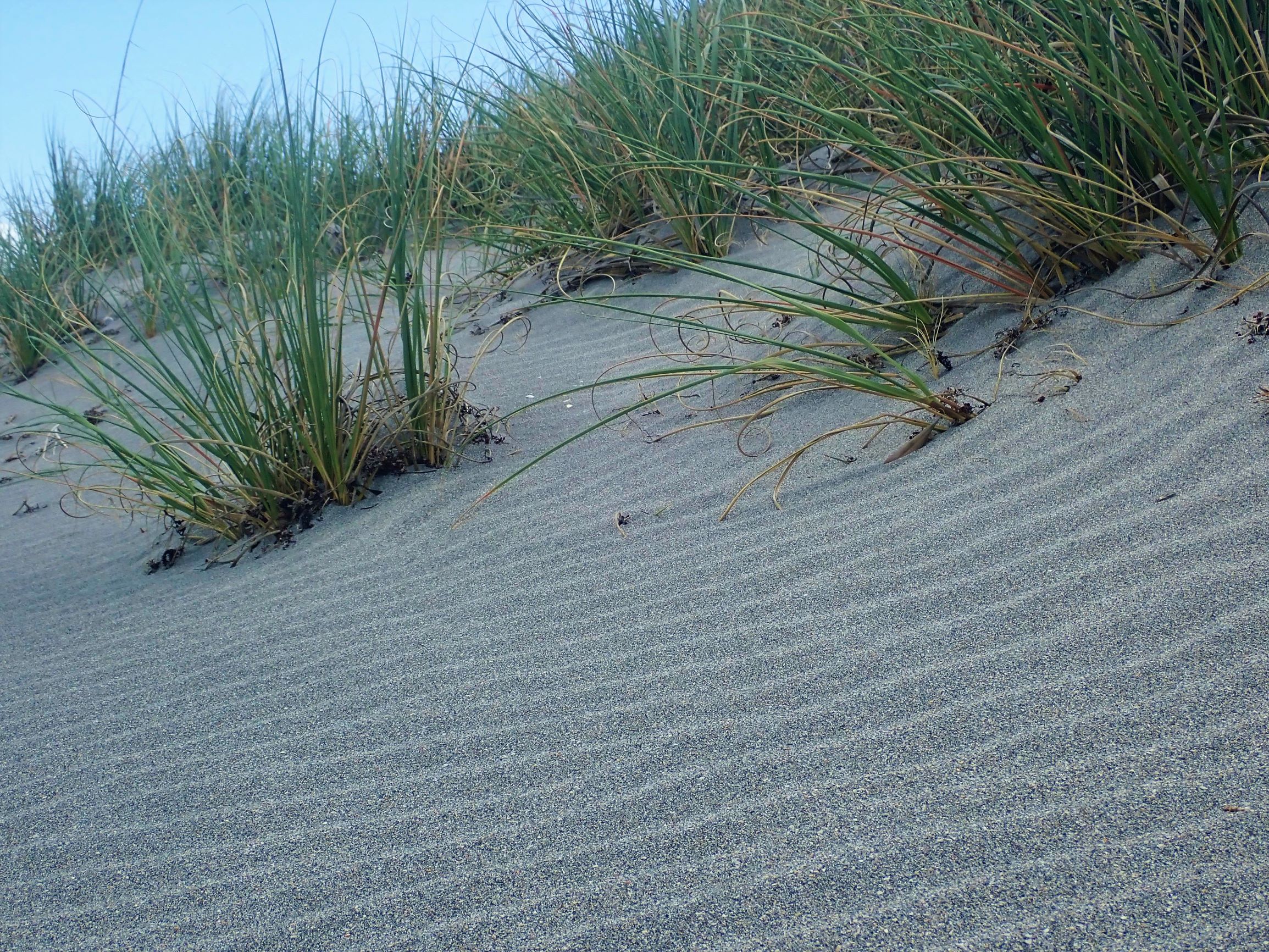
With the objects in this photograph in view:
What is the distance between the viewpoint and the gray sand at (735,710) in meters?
1.24

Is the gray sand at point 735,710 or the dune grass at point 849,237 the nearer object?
the gray sand at point 735,710

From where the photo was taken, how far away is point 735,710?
5.36 feet

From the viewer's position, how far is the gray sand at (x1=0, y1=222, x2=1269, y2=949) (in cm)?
124

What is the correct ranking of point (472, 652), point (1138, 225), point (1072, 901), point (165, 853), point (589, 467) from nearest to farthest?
point (1072, 901) < point (165, 853) < point (472, 652) < point (1138, 225) < point (589, 467)

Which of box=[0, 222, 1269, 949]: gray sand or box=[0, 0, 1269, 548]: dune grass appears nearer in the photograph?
box=[0, 222, 1269, 949]: gray sand

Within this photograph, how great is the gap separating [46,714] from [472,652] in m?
0.88

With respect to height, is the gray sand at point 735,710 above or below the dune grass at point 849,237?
below

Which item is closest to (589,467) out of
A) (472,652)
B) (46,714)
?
(472,652)

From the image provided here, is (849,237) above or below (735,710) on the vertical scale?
above

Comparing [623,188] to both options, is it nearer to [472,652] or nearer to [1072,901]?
[472,652]

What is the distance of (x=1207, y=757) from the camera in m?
1.28

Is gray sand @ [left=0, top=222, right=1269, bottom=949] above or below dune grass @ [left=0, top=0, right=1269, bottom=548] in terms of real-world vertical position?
below

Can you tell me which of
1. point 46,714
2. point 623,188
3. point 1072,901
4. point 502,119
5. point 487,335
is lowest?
→ point 1072,901

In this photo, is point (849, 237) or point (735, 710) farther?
point (849, 237)
